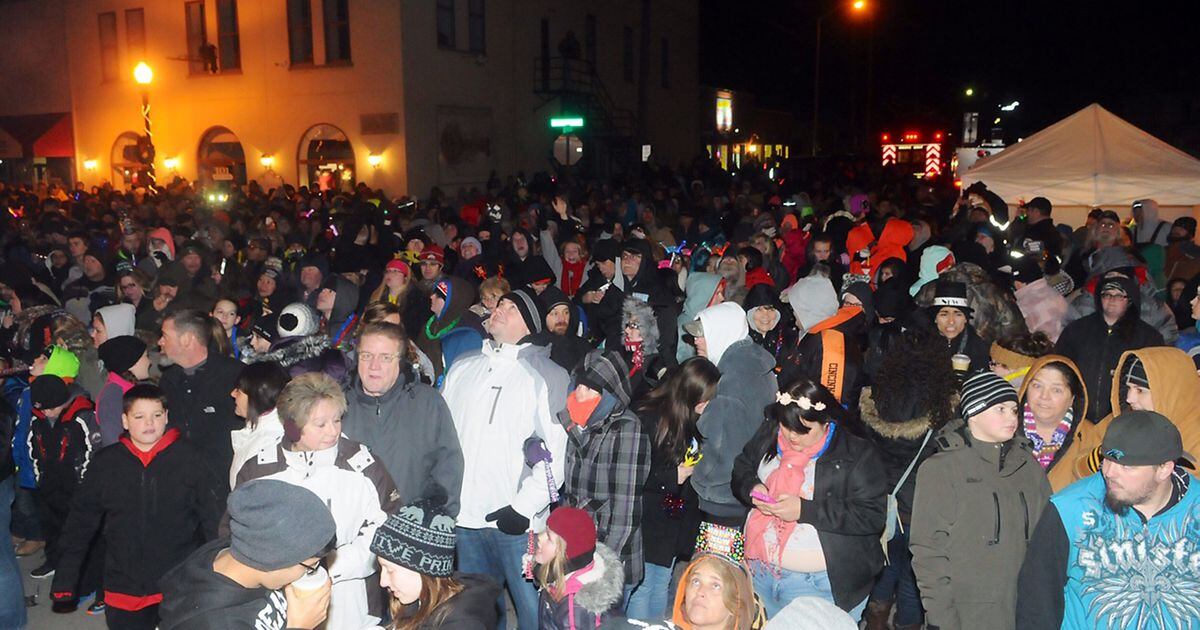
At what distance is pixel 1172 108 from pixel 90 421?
154ft

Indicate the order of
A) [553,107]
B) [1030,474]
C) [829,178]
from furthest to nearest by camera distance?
[553,107], [829,178], [1030,474]

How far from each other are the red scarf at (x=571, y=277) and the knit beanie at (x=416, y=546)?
743cm

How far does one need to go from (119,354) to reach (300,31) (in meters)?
21.2

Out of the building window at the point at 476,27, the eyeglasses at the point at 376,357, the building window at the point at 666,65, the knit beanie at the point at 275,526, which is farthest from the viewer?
the building window at the point at 666,65

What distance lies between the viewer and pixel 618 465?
4387 mm

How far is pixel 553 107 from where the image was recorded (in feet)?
95.6

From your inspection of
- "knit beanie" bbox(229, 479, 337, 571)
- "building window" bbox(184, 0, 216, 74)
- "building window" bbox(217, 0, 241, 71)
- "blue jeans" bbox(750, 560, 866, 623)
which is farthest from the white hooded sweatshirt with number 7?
"building window" bbox(184, 0, 216, 74)

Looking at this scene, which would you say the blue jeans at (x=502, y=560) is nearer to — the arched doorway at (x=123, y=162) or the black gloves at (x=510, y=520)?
the black gloves at (x=510, y=520)

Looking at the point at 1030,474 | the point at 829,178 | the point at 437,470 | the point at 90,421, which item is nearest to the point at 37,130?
the point at 829,178

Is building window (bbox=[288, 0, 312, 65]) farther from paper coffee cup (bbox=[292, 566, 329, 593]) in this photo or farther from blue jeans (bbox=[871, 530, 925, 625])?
paper coffee cup (bbox=[292, 566, 329, 593])

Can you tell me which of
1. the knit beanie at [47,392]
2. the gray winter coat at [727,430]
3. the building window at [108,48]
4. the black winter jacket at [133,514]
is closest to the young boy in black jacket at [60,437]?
the knit beanie at [47,392]

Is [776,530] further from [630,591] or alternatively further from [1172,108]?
[1172,108]

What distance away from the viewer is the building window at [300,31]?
78.8ft

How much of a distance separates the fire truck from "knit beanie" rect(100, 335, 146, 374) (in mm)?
28963
